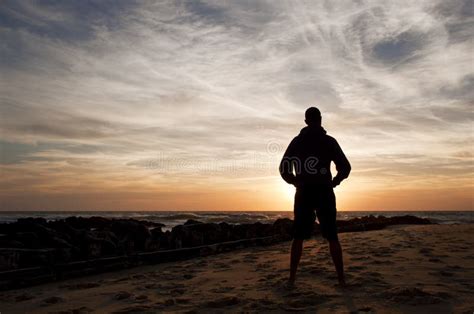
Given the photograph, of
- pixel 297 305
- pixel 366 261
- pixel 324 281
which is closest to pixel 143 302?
pixel 297 305

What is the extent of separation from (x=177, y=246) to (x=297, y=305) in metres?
5.11

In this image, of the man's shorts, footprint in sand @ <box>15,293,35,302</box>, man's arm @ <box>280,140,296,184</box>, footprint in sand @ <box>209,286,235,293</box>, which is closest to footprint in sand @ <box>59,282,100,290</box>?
footprint in sand @ <box>15,293,35,302</box>

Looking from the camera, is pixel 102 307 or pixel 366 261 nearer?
pixel 102 307

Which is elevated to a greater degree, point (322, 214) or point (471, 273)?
point (322, 214)

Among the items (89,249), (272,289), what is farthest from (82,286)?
(272,289)

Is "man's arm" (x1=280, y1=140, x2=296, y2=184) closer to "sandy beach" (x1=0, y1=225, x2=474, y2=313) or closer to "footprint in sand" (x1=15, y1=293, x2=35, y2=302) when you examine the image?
"sandy beach" (x1=0, y1=225, x2=474, y2=313)

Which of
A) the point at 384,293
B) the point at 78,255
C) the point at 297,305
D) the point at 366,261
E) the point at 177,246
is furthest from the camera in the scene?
the point at 177,246

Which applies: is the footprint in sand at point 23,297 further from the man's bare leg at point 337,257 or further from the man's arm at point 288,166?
the man's bare leg at point 337,257

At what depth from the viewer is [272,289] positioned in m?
4.48

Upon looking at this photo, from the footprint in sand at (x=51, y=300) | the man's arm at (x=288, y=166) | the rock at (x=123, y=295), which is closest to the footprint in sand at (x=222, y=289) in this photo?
the rock at (x=123, y=295)

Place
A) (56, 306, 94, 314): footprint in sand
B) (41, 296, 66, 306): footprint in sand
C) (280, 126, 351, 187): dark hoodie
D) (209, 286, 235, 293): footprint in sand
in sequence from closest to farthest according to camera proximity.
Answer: (56, 306, 94, 314): footprint in sand < (41, 296, 66, 306): footprint in sand < (209, 286, 235, 293): footprint in sand < (280, 126, 351, 187): dark hoodie

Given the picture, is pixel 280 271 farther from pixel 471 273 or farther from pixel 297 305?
pixel 471 273

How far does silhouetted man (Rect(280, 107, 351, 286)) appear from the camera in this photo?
4809mm

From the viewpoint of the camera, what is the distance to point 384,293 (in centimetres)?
402
